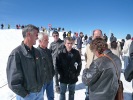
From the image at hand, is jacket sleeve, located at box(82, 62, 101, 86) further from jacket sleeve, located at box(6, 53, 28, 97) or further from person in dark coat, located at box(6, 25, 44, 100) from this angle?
jacket sleeve, located at box(6, 53, 28, 97)

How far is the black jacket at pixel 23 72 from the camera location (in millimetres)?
2973

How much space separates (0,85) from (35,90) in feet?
16.2

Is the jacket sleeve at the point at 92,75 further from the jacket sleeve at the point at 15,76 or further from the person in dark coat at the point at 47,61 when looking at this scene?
the person in dark coat at the point at 47,61

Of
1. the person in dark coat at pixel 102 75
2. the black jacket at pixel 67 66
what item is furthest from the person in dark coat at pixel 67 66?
the person in dark coat at pixel 102 75

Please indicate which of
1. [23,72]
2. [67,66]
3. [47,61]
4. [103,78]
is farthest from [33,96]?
[67,66]

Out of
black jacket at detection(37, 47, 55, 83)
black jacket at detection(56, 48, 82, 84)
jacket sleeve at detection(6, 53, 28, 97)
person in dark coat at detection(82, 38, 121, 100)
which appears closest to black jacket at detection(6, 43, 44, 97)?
jacket sleeve at detection(6, 53, 28, 97)

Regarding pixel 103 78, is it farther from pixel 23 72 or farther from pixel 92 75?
pixel 23 72

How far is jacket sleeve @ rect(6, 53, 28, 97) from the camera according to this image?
295 cm

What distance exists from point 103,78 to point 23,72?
1310mm

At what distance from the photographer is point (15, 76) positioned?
9.76 ft

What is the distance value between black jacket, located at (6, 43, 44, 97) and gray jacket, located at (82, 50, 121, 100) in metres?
0.89

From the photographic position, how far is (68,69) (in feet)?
16.0

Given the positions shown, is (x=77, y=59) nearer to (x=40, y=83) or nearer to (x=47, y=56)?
(x=47, y=56)

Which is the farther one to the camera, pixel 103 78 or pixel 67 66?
pixel 67 66
